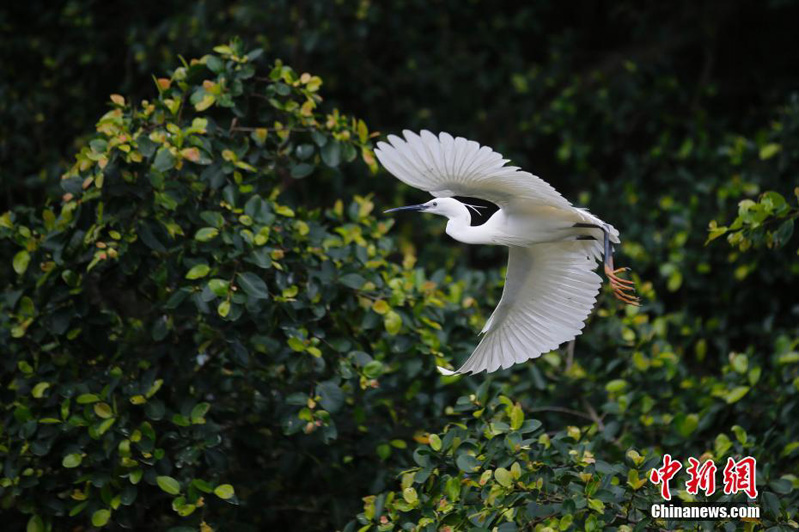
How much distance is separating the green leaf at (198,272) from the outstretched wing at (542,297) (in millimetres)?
1002

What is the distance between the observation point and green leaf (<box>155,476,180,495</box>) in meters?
3.22

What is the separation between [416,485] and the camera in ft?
10.9

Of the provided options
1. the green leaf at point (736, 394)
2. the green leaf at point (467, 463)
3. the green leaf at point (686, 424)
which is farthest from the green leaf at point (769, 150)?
the green leaf at point (467, 463)

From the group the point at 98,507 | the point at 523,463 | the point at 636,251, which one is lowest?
the point at 98,507

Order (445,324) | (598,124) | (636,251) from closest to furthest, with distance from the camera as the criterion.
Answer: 1. (445,324)
2. (636,251)
3. (598,124)

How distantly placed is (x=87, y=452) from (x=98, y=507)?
0.19 metres

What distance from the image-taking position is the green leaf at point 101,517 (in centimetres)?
324

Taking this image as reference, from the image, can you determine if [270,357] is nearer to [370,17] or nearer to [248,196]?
[248,196]

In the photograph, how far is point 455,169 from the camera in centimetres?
315

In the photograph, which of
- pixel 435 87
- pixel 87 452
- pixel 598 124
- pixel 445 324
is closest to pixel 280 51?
pixel 435 87

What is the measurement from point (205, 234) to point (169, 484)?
845 millimetres

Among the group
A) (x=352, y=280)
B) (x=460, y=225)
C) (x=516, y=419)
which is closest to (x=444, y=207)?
(x=460, y=225)

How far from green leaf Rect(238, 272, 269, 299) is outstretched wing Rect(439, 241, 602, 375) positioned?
2.64ft

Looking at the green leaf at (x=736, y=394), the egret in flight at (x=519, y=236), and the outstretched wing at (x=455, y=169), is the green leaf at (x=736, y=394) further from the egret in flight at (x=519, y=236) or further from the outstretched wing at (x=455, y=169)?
the outstretched wing at (x=455, y=169)
